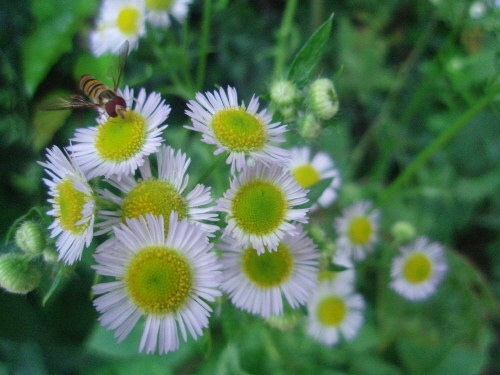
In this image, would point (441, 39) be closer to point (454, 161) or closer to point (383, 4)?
point (383, 4)

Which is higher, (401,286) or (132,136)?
(132,136)

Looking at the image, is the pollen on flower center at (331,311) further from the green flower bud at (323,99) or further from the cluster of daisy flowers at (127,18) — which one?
the cluster of daisy flowers at (127,18)

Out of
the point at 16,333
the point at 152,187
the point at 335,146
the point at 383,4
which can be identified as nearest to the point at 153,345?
the point at 152,187

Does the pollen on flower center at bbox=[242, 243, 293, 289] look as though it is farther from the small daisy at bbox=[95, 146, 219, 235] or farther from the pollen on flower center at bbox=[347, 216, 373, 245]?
the pollen on flower center at bbox=[347, 216, 373, 245]

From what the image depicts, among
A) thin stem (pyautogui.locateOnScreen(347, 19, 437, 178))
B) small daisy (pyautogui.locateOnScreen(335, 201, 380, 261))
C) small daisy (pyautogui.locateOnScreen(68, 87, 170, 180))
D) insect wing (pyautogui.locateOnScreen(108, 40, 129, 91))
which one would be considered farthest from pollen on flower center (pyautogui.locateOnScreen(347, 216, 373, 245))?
insect wing (pyautogui.locateOnScreen(108, 40, 129, 91))

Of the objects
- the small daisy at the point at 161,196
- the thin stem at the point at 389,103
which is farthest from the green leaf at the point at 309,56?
the thin stem at the point at 389,103

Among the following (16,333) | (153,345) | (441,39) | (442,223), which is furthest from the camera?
(441,39)

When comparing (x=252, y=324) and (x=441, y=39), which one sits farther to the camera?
(x=441, y=39)
